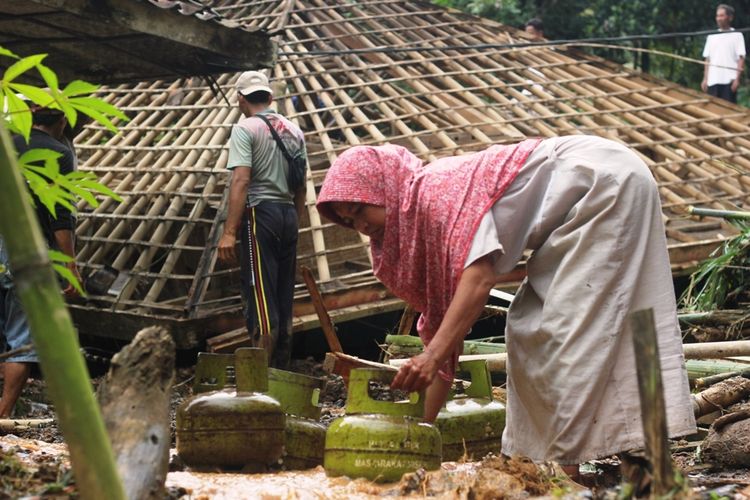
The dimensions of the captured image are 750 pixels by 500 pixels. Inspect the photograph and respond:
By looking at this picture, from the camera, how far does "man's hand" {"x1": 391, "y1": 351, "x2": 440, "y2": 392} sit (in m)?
2.69

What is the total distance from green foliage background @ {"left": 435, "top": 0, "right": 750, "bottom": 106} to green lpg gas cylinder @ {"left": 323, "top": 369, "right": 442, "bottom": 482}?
35.4 feet

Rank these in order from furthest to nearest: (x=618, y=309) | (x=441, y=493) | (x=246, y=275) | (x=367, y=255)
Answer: (x=367, y=255)
(x=246, y=275)
(x=618, y=309)
(x=441, y=493)

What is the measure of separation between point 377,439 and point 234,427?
0.42m

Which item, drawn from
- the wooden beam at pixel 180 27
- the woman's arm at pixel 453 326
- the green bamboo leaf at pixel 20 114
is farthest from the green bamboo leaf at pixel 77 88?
the wooden beam at pixel 180 27

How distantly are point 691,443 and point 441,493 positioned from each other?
63.1 inches

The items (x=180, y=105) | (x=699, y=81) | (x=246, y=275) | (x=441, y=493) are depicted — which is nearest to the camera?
(x=441, y=493)

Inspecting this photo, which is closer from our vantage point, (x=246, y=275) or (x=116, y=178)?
(x=246, y=275)

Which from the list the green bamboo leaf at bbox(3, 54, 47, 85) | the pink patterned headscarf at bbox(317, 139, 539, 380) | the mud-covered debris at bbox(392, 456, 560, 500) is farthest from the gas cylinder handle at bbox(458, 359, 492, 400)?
the green bamboo leaf at bbox(3, 54, 47, 85)

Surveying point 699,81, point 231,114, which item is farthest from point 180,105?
point 699,81

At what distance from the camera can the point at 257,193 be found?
218 inches

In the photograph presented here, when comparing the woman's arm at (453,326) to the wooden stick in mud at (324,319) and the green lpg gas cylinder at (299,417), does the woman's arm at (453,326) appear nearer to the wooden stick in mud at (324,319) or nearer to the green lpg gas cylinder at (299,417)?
the green lpg gas cylinder at (299,417)

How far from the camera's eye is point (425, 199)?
2.90 metres

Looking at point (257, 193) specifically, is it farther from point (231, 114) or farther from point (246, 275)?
point (231, 114)

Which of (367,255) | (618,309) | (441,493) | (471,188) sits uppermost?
(471,188)
